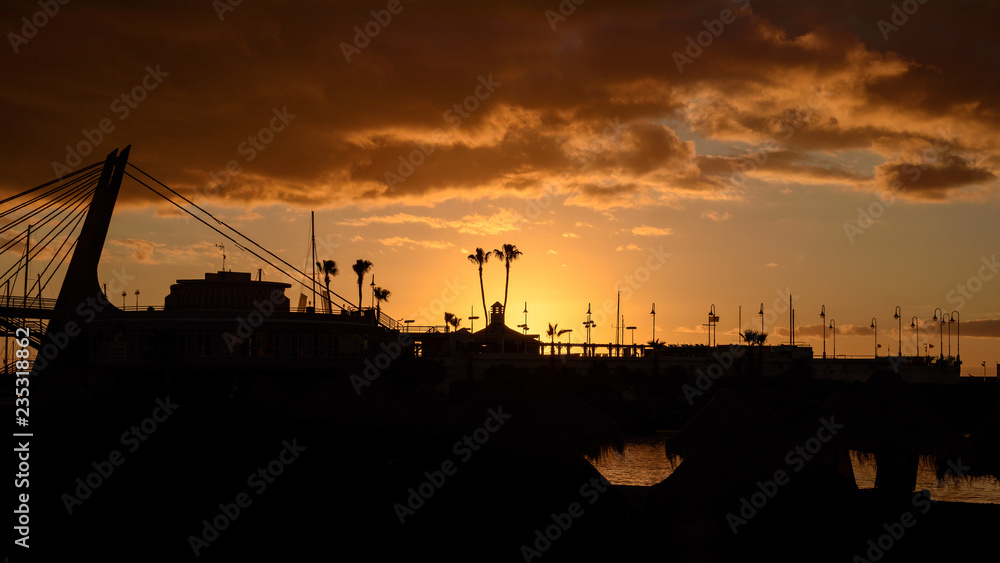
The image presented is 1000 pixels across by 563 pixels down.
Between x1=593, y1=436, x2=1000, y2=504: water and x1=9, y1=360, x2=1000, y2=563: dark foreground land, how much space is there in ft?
32.5

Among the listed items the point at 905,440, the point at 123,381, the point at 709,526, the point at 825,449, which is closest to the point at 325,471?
the point at 709,526

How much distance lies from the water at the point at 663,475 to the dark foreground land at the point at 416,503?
9902mm

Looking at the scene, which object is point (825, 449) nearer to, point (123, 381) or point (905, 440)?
point (905, 440)

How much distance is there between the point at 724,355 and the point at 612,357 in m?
12.0

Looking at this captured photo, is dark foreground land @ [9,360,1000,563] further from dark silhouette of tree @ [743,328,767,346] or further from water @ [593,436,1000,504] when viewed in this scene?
dark silhouette of tree @ [743,328,767,346]

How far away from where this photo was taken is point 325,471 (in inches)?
880

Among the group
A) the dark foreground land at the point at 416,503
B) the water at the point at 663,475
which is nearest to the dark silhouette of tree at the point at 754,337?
the water at the point at 663,475

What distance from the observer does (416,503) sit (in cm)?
2083

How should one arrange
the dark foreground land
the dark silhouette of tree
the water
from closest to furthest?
the dark foreground land
the water
the dark silhouette of tree

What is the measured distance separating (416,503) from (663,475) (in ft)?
93.3

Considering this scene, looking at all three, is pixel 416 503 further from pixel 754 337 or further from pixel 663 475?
pixel 754 337

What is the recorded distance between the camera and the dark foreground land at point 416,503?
19.9m

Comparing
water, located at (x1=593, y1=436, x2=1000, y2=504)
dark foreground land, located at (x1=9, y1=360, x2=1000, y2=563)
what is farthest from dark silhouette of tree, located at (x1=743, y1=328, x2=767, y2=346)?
dark foreground land, located at (x1=9, y1=360, x2=1000, y2=563)

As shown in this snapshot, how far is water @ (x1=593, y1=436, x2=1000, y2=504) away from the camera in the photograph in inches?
1508
